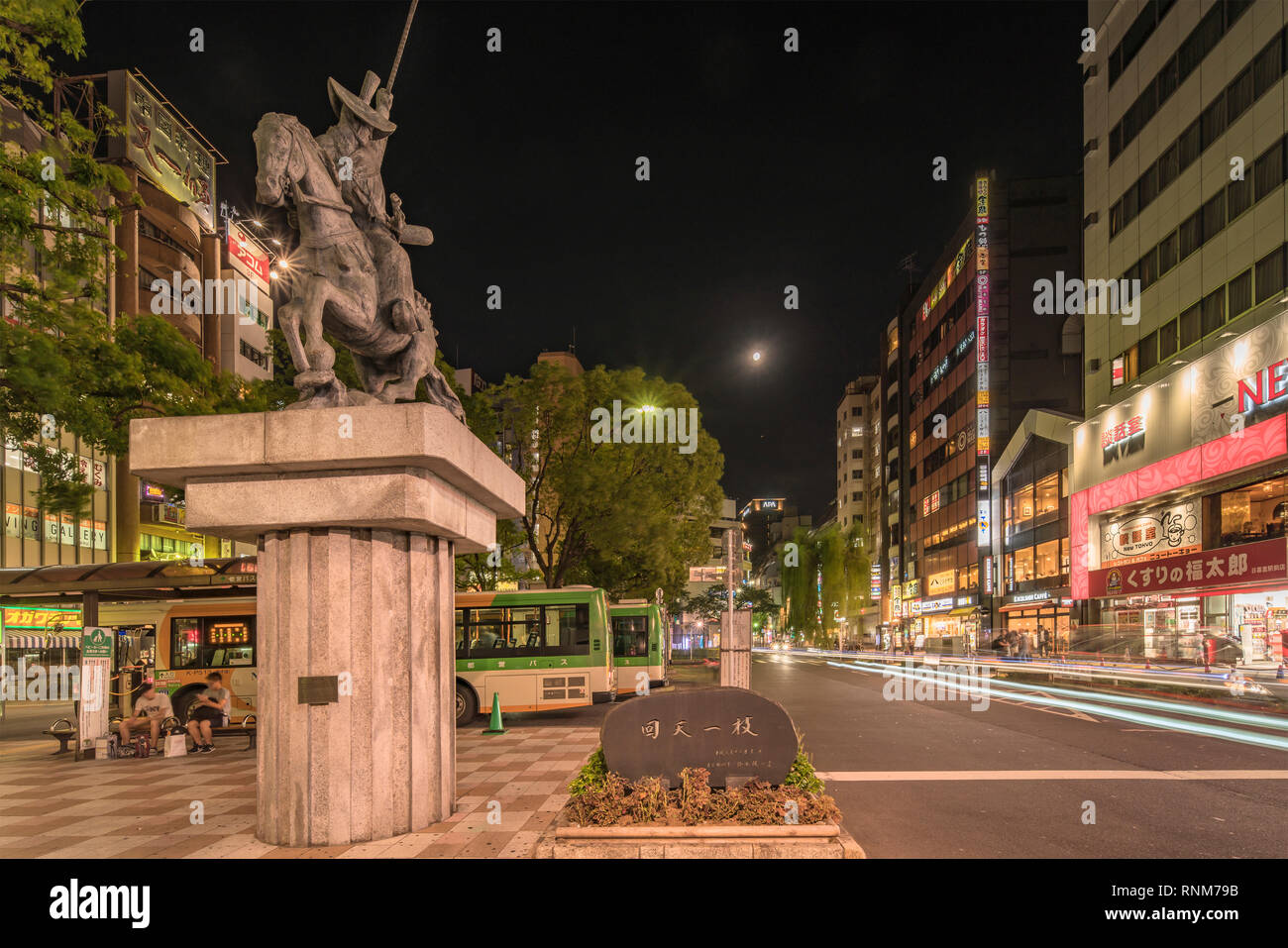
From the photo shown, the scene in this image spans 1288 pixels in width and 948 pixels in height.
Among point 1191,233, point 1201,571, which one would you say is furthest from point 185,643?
point 1191,233

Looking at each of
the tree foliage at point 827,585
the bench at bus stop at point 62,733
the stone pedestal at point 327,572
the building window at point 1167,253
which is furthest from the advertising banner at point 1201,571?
the tree foliage at point 827,585

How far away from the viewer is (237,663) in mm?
18016

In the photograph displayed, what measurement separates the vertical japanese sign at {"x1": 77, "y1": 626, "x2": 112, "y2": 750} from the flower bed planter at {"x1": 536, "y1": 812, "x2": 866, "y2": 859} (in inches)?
440

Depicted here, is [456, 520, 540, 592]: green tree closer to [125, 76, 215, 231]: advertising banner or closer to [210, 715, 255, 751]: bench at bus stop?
[210, 715, 255, 751]: bench at bus stop

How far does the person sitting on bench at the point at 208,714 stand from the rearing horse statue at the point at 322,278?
9062mm

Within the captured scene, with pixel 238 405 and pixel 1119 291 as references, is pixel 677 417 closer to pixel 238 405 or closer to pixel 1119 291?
pixel 238 405

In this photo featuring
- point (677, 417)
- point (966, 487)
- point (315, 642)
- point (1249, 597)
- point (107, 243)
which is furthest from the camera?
point (966, 487)

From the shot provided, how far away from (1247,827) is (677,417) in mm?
23927

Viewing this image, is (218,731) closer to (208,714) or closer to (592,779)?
(208,714)

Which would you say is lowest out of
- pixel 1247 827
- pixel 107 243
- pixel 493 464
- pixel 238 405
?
pixel 1247 827

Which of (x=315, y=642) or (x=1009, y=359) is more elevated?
(x=1009, y=359)

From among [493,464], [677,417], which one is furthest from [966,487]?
[493,464]

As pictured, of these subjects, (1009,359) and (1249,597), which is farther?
(1009,359)

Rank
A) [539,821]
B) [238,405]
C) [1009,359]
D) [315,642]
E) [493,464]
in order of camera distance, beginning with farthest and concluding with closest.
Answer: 1. [1009,359]
2. [238,405]
3. [493,464]
4. [539,821]
5. [315,642]
